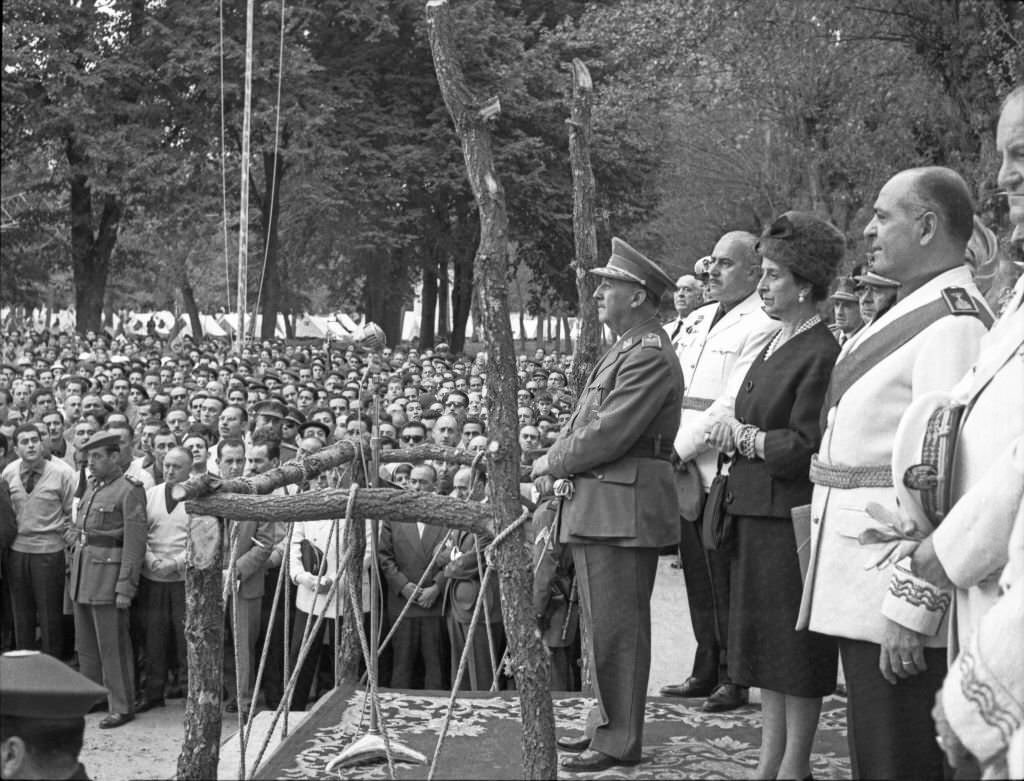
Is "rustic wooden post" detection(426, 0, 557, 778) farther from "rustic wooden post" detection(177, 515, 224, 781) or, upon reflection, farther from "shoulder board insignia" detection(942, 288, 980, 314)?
"shoulder board insignia" detection(942, 288, 980, 314)

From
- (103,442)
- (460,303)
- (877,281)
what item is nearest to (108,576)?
(103,442)

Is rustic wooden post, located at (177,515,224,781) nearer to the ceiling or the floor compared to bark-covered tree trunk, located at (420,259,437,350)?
nearer to the floor

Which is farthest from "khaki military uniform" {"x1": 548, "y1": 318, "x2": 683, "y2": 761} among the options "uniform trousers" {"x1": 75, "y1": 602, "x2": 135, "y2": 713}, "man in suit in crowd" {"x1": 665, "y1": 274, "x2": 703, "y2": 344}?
"uniform trousers" {"x1": 75, "y1": 602, "x2": 135, "y2": 713}

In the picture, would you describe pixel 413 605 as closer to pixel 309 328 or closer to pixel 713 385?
pixel 713 385

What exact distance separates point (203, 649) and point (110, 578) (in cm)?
503

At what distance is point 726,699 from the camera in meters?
5.57

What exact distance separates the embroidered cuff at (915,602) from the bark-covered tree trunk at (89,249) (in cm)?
3188

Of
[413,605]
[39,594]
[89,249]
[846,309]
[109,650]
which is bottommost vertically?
[109,650]

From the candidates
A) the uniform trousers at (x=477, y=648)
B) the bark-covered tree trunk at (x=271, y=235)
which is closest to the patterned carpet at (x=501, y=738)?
the uniform trousers at (x=477, y=648)

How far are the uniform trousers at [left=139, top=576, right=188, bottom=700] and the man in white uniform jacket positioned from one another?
6488 millimetres

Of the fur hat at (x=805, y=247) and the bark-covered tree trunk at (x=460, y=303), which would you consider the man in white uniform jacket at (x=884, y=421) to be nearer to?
the fur hat at (x=805, y=247)

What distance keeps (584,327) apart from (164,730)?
150 inches

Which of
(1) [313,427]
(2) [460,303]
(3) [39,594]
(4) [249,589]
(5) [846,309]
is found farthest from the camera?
(2) [460,303]

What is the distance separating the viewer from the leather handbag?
15.6 ft
